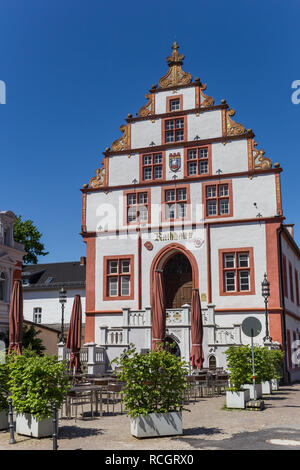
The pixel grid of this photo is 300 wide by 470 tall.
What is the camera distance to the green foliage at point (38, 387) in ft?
34.7

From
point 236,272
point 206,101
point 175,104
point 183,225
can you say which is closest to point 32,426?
point 236,272

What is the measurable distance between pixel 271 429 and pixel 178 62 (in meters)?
26.4

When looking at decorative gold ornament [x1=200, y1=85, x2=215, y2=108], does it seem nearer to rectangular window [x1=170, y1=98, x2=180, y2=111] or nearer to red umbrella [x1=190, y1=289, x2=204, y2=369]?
rectangular window [x1=170, y1=98, x2=180, y2=111]

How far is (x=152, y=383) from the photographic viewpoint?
10859 millimetres

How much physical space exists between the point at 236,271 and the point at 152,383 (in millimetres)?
18820

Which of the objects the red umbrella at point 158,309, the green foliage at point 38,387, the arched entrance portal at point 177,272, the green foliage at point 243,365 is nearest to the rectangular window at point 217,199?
the arched entrance portal at point 177,272

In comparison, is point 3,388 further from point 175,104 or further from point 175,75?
point 175,75

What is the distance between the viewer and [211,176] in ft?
100

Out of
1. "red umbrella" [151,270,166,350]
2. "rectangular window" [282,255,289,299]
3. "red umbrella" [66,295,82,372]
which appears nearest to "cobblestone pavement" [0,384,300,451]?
"red umbrella" [151,270,166,350]

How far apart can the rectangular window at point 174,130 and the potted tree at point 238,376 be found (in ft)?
59.9

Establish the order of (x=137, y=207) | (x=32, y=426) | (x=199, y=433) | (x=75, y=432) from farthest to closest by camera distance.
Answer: (x=137, y=207) < (x=75, y=432) < (x=199, y=433) < (x=32, y=426)
